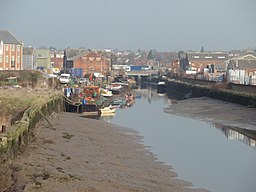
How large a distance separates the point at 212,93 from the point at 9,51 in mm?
32825

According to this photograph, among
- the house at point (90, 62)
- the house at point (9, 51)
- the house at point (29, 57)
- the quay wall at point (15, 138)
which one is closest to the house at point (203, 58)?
the house at point (90, 62)

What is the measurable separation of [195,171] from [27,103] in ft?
63.8

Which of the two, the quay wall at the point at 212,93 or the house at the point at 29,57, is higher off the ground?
the house at the point at 29,57

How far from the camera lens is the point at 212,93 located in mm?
75750

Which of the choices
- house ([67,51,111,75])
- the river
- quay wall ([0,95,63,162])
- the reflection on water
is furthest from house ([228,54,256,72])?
quay wall ([0,95,63,162])

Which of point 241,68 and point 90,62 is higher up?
point 241,68

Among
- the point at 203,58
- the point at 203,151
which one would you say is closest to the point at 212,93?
the point at 203,151

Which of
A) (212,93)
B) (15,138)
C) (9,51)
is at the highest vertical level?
(9,51)

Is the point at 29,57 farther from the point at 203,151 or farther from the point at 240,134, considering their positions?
the point at 203,151

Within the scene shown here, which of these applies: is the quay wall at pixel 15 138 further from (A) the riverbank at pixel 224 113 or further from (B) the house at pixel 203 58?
(B) the house at pixel 203 58

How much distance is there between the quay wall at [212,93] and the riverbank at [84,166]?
2616 cm

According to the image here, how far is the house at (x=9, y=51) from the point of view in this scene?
8512 centimetres

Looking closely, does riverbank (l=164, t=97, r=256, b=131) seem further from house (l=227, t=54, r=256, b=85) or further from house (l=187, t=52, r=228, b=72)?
house (l=187, t=52, r=228, b=72)

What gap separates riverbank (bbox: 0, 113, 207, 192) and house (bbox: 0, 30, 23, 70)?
53714mm
